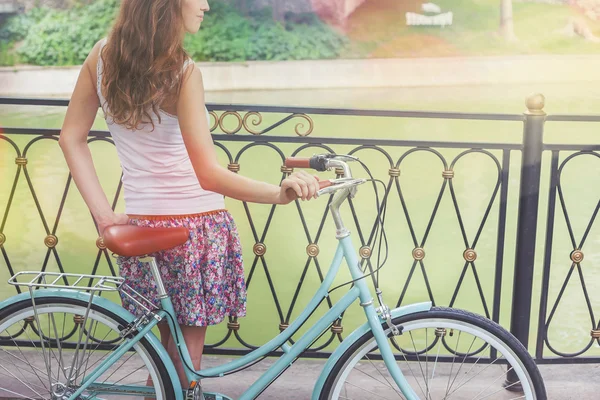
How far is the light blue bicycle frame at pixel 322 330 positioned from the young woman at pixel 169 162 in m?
0.09

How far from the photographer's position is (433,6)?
2284 cm

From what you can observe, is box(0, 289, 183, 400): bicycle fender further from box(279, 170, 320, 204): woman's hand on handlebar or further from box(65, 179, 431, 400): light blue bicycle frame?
box(279, 170, 320, 204): woman's hand on handlebar

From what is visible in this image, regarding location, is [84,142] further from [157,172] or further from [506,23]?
[506,23]

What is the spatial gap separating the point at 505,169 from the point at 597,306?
7.68 feet

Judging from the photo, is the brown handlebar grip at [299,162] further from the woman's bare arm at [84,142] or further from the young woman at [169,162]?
the woman's bare arm at [84,142]

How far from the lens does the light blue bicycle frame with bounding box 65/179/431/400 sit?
2002 mm

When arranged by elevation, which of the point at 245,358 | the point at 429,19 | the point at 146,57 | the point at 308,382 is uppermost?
the point at 429,19

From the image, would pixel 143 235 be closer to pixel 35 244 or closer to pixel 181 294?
pixel 181 294

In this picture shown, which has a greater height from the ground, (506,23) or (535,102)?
(506,23)

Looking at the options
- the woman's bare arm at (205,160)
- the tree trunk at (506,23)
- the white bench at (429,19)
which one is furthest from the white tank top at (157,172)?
the tree trunk at (506,23)

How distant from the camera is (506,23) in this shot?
2277 centimetres

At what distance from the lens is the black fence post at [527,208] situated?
2.76 meters

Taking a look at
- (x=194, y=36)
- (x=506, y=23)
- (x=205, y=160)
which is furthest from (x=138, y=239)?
(x=506, y=23)

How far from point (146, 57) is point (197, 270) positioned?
1.95 ft
